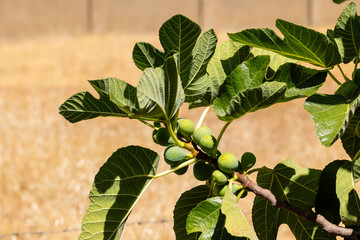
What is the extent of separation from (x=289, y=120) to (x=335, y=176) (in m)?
4.41

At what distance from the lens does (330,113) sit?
0.55m

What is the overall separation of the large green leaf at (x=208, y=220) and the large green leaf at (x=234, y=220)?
45 mm

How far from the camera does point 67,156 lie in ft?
12.4

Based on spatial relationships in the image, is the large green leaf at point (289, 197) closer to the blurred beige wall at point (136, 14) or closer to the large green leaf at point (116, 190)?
the large green leaf at point (116, 190)

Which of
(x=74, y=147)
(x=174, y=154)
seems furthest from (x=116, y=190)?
(x=74, y=147)

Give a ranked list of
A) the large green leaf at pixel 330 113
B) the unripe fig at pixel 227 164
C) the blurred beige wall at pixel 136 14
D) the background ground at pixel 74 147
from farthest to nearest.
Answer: the blurred beige wall at pixel 136 14 → the background ground at pixel 74 147 → the unripe fig at pixel 227 164 → the large green leaf at pixel 330 113

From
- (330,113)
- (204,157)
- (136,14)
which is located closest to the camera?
(330,113)

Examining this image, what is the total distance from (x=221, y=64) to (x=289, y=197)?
0.20 metres

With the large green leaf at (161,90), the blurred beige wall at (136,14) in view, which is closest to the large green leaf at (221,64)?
the large green leaf at (161,90)

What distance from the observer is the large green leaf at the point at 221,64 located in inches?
27.1

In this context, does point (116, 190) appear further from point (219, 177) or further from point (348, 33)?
point (348, 33)

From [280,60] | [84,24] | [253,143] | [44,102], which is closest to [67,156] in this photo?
[253,143]

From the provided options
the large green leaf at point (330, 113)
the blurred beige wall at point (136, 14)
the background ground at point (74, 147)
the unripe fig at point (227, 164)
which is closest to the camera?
the large green leaf at point (330, 113)

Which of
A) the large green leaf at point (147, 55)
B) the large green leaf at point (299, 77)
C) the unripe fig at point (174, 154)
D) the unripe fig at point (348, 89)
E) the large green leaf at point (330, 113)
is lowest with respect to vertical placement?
the unripe fig at point (174, 154)
